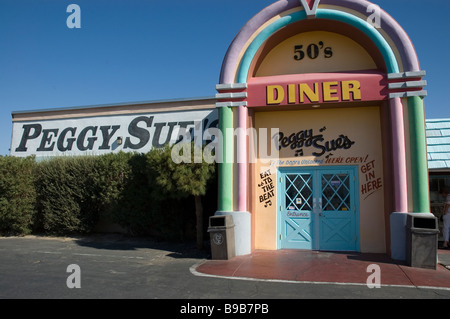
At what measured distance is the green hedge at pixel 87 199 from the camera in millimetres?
10797

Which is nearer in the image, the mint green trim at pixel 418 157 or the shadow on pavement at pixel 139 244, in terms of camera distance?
the mint green trim at pixel 418 157

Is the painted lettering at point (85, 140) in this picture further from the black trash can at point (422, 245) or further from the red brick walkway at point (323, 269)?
the black trash can at point (422, 245)

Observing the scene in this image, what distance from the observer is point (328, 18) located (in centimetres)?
871

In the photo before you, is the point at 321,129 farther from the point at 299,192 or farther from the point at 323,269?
the point at 323,269

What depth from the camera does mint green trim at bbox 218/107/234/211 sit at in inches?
341

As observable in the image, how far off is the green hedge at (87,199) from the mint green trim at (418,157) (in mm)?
5530

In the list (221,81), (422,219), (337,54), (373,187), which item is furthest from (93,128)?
(422,219)

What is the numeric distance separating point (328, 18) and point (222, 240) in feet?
21.2

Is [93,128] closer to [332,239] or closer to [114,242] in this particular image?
[114,242]

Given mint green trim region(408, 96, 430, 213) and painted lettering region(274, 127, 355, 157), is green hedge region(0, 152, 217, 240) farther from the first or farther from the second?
mint green trim region(408, 96, 430, 213)

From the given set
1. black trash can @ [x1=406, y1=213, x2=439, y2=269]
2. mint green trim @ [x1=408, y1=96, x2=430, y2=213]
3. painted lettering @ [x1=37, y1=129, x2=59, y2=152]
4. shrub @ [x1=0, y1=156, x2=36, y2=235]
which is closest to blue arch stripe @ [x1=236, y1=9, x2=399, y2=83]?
mint green trim @ [x1=408, y1=96, x2=430, y2=213]

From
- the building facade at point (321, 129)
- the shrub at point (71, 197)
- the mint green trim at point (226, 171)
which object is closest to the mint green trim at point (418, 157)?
the building facade at point (321, 129)

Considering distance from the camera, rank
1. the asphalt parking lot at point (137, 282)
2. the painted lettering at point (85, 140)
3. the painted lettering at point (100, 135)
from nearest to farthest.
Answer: the asphalt parking lot at point (137, 282)
the painted lettering at point (100, 135)
the painted lettering at point (85, 140)

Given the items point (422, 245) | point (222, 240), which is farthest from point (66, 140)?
point (422, 245)
